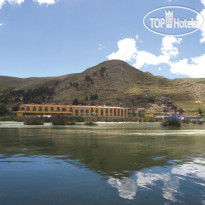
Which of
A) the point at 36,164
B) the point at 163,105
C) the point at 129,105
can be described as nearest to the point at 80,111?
the point at 129,105

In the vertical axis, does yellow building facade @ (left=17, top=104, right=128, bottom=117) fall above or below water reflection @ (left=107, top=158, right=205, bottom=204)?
above

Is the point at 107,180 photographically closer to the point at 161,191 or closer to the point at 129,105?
the point at 161,191

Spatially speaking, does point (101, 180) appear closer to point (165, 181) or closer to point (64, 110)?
point (165, 181)

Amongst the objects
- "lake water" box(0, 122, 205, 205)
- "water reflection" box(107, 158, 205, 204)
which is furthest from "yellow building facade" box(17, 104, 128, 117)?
"water reflection" box(107, 158, 205, 204)

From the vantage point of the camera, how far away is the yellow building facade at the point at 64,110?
133875 millimetres

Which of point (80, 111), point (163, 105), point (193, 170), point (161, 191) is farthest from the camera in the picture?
point (163, 105)

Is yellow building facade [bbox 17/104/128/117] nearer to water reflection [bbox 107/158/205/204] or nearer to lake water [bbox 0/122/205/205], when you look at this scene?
lake water [bbox 0/122/205/205]

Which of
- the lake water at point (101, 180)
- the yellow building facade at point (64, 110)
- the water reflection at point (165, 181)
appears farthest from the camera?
the yellow building facade at point (64, 110)

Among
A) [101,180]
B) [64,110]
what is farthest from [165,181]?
[64,110]

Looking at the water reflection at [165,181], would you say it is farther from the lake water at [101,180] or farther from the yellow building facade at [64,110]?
the yellow building facade at [64,110]

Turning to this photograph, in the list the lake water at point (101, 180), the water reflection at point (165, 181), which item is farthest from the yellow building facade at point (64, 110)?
the water reflection at point (165, 181)

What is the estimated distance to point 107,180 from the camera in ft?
33.4

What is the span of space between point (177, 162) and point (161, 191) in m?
5.64

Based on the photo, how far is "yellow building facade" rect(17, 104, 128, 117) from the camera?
133875mm
